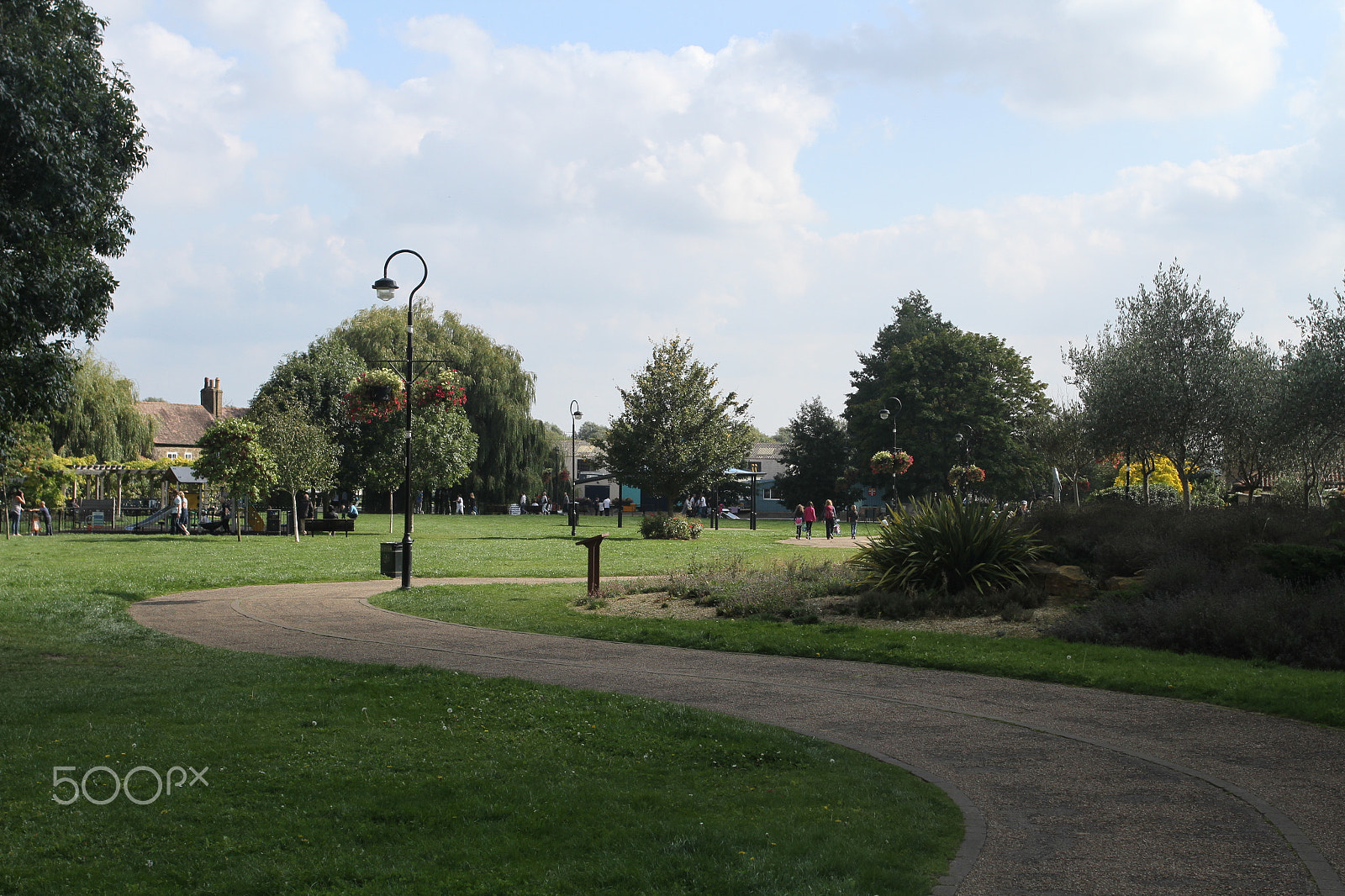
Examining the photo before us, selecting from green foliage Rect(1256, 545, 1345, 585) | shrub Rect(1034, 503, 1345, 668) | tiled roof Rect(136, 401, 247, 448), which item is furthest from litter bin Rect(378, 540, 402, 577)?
tiled roof Rect(136, 401, 247, 448)

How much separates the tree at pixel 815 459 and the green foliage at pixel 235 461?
38.1 metres

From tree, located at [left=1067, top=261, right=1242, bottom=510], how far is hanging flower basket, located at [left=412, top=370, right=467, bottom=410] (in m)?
21.9

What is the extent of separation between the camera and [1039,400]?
59.0 metres

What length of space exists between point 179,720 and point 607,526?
123 feet

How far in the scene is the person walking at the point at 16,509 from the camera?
3348 centimetres

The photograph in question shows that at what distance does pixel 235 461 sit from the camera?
31.2 metres

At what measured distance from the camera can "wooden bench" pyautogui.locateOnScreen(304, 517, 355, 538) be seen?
3556 cm

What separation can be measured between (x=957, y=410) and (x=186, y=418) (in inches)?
2377

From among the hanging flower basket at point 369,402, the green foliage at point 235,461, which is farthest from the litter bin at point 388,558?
the hanging flower basket at point 369,402

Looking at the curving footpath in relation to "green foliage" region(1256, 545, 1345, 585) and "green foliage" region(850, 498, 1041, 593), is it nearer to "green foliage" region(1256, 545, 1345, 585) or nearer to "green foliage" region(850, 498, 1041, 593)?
"green foliage" region(1256, 545, 1345, 585)

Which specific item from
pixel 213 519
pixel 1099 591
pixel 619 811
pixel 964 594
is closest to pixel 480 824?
pixel 619 811

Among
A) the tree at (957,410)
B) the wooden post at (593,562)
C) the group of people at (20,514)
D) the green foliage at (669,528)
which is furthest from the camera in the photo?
the tree at (957,410)

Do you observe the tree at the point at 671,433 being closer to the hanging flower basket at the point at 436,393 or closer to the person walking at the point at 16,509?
the hanging flower basket at the point at 436,393

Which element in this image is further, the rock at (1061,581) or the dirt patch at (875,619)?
the rock at (1061,581)
